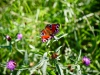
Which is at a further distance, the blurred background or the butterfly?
the blurred background

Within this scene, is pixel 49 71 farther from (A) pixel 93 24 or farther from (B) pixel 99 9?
(B) pixel 99 9

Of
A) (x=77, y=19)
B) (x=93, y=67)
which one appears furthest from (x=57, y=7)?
(x=93, y=67)

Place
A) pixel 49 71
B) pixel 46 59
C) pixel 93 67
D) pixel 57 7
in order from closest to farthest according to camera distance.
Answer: pixel 46 59 < pixel 49 71 < pixel 93 67 < pixel 57 7

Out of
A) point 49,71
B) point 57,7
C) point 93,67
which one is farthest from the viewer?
point 57,7

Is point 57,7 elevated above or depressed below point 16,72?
above

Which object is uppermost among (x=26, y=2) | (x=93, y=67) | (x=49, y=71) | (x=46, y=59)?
(x=26, y=2)

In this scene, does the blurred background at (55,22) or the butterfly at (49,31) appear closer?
the butterfly at (49,31)

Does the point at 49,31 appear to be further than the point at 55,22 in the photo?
No

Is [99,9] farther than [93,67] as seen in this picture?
Yes
